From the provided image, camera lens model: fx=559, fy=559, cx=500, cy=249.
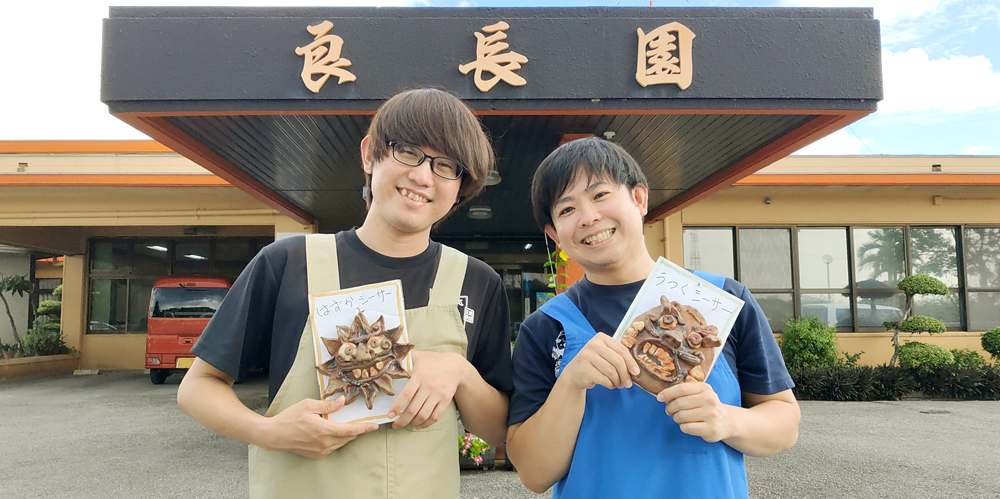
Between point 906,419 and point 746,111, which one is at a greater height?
point 746,111

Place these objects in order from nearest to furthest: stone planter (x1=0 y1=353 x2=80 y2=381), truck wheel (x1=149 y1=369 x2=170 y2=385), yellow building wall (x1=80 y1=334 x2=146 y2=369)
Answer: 1. truck wheel (x1=149 y1=369 x2=170 y2=385)
2. stone planter (x1=0 y1=353 x2=80 y2=381)
3. yellow building wall (x1=80 y1=334 x2=146 y2=369)

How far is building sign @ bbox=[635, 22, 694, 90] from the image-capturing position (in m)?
4.09

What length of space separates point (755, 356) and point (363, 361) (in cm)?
100

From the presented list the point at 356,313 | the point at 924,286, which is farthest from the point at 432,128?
the point at 924,286

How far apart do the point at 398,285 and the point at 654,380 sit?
2.17 feet

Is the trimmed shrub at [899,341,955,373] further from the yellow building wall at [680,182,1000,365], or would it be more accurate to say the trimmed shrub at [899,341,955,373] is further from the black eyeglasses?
the black eyeglasses

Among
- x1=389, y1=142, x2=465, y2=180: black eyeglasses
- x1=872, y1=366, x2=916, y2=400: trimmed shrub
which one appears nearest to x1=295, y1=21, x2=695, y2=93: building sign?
x1=389, y1=142, x2=465, y2=180: black eyeglasses

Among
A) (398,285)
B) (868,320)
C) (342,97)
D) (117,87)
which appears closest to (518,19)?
(342,97)

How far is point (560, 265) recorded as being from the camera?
523 centimetres

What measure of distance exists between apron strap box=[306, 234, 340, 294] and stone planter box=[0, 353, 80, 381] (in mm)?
14860

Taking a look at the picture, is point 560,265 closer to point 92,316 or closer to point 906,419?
point 906,419

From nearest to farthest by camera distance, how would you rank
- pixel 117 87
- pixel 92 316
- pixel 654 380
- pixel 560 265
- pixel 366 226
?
1. pixel 654 380
2. pixel 366 226
3. pixel 117 87
4. pixel 560 265
5. pixel 92 316

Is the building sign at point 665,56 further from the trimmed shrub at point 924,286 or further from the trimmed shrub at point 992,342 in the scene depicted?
the trimmed shrub at point 992,342

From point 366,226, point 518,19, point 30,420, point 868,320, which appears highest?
point 518,19
